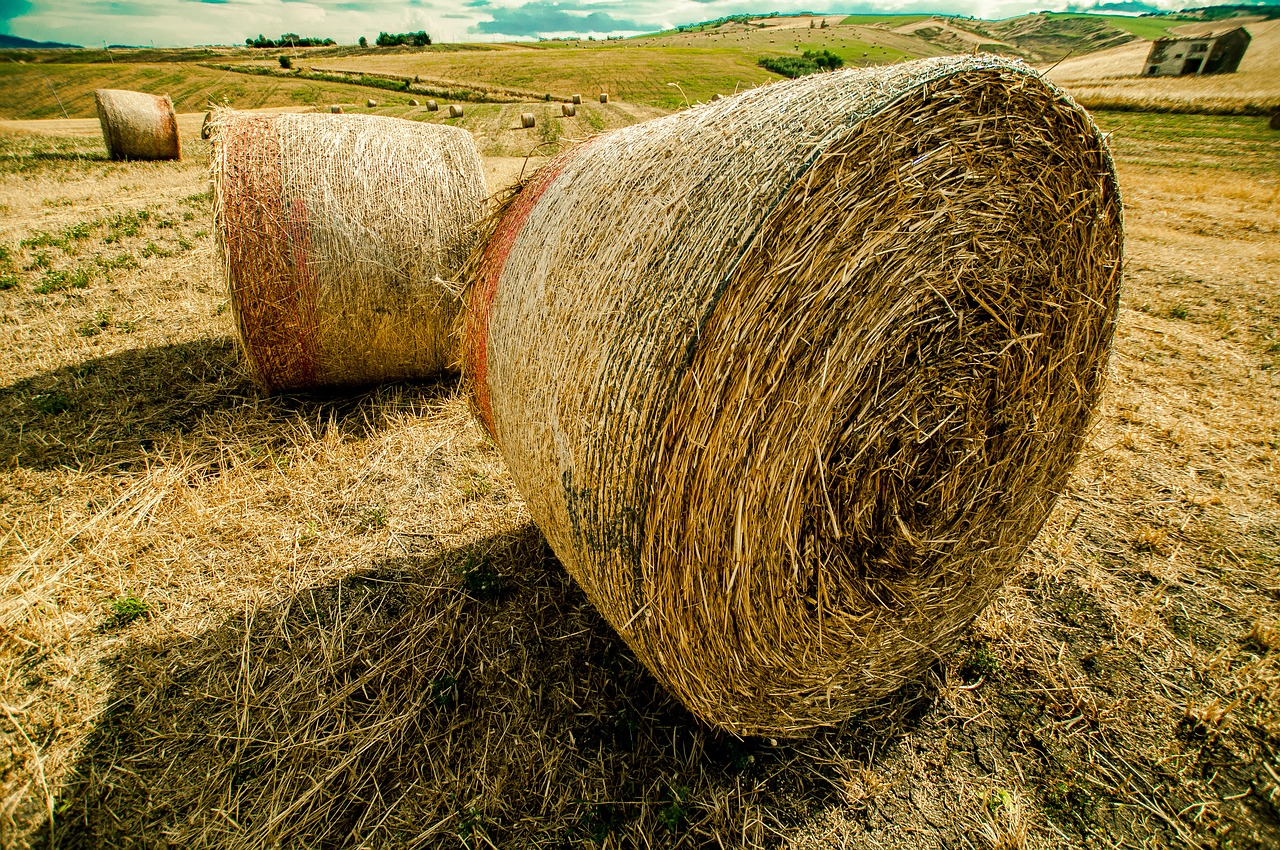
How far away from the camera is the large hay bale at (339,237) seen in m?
4.16

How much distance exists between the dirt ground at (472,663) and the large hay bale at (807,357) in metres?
0.50

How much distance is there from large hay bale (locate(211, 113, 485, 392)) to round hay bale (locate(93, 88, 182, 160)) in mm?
14815

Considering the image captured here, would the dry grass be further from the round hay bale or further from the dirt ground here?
the round hay bale

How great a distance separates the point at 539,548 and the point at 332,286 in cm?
266

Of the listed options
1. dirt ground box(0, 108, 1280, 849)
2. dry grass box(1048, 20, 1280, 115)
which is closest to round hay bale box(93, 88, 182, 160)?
dirt ground box(0, 108, 1280, 849)

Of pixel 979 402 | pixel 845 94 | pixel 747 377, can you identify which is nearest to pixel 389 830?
pixel 747 377

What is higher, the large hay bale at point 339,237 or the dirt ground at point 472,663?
the large hay bale at point 339,237

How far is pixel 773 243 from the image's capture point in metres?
1.79

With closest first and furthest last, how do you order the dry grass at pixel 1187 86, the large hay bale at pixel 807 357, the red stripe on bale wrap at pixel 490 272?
the large hay bale at pixel 807 357 → the red stripe on bale wrap at pixel 490 272 → the dry grass at pixel 1187 86

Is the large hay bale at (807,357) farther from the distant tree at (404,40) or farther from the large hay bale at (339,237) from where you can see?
the distant tree at (404,40)

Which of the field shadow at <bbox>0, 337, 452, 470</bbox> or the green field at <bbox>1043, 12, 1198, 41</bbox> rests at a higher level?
the green field at <bbox>1043, 12, 1198, 41</bbox>

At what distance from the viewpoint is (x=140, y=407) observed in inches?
187

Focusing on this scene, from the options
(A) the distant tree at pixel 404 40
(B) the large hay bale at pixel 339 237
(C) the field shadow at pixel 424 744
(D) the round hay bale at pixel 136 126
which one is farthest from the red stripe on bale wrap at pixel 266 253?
(A) the distant tree at pixel 404 40

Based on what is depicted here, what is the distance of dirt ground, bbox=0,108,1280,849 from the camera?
238 cm
